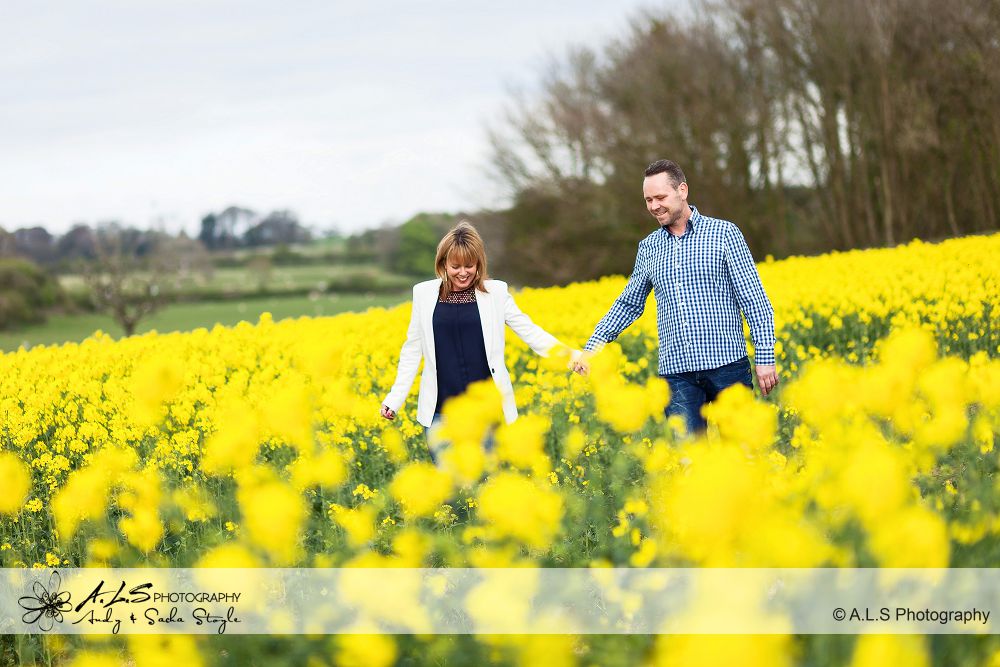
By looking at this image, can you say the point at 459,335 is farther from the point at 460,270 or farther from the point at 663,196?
the point at 663,196

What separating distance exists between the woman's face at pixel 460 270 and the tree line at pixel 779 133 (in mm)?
22118

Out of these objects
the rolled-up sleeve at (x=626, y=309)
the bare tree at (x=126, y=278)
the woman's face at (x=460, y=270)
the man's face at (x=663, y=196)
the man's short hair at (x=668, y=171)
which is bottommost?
the rolled-up sleeve at (x=626, y=309)

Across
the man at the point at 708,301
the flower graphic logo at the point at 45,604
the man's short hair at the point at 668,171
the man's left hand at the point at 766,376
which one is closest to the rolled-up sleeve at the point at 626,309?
the man at the point at 708,301

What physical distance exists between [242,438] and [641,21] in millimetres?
28539

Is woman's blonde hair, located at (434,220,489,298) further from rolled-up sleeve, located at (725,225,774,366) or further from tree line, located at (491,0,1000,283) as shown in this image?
tree line, located at (491,0,1000,283)

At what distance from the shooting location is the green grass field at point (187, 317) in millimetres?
33831

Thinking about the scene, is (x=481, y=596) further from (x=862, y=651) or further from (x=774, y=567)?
(x=862, y=651)

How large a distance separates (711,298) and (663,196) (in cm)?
58

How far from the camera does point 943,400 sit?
268 cm

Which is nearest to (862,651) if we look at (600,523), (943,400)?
(943,400)

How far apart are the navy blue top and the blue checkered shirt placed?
3.22 ft

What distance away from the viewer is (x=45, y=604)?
3635 mm

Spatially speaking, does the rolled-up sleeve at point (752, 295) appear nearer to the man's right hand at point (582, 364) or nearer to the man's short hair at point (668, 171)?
the man's short hair at point (668, 171)

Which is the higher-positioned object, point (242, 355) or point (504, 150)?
point (504, 150)
